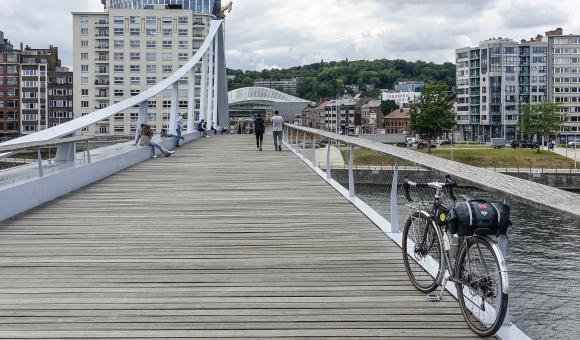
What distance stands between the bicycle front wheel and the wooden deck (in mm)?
121

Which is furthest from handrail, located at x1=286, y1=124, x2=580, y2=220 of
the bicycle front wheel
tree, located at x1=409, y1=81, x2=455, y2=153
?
tree, located at x1=409, y1=81, x2=455, y2=153

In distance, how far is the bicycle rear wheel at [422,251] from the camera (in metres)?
4.25

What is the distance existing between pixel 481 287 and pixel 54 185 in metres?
6.98

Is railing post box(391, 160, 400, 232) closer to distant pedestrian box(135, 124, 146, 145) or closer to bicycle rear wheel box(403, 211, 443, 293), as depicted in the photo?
bicycle rear wheel box(403, 211, 443, 293)

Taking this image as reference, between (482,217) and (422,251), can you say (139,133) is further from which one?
(482,217)

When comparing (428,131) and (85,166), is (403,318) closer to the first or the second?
(85,166)

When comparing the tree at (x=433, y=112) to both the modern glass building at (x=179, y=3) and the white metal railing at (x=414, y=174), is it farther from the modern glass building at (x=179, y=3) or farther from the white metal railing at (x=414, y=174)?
the white metal railing at (x=414, y=174)

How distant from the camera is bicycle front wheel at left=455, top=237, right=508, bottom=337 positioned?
325 centimetres

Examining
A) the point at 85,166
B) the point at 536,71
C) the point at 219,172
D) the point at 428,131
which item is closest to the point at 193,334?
the point at 85,166

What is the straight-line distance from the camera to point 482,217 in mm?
3350

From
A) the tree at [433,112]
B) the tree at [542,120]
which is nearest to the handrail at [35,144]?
the tree at [433,112]

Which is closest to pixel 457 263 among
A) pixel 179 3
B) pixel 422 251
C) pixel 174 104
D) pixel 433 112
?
pixel 422 251

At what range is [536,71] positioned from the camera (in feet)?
363

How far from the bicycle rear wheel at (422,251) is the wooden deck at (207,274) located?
11cm
